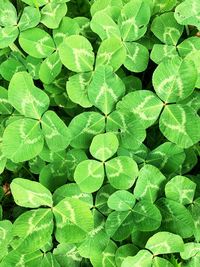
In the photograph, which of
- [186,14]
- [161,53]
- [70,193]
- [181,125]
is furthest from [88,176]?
[186,14]

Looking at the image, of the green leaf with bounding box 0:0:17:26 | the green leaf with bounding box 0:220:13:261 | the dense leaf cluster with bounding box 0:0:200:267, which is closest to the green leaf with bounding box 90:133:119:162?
the dense leaf cluster with bounding box 0:0:200:267

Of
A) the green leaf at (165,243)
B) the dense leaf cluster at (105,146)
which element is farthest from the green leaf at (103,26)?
the green leaf at (165,243)

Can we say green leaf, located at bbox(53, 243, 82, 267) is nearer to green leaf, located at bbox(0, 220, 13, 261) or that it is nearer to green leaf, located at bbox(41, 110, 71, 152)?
green leaf, located at bbox(0, 220, 13, 261)

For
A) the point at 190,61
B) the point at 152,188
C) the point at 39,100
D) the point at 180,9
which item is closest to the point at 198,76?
the point at 190,61

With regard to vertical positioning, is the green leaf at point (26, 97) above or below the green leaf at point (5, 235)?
above

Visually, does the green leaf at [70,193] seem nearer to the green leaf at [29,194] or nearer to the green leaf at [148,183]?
the green leaf at [29,194]
